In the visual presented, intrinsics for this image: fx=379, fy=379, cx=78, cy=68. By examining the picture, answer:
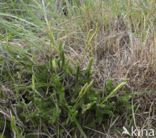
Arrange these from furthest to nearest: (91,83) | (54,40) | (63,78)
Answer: (54,40)
(63,78)
(91,83)

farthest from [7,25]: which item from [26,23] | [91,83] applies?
[91,83]

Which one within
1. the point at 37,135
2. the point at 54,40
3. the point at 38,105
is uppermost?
the point at 54,40

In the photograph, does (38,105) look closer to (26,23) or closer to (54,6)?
(26,23)

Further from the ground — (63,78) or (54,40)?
(54,40)

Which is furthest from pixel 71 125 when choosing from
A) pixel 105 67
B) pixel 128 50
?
pixel 128 50

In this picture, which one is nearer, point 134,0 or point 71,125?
point 71,125

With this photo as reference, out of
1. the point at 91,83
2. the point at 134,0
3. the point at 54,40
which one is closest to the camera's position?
the point at 91,83

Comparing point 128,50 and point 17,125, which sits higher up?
point 128,50

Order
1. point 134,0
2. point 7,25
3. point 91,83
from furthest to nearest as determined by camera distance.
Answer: point 134,0 < point 7,25 < point 91,83

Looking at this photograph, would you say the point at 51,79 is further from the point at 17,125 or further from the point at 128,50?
the point at 128,50

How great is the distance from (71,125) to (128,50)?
460 millimetres

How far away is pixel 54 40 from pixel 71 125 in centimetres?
39

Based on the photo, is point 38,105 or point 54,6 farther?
point 54,6

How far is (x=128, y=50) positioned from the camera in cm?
172
